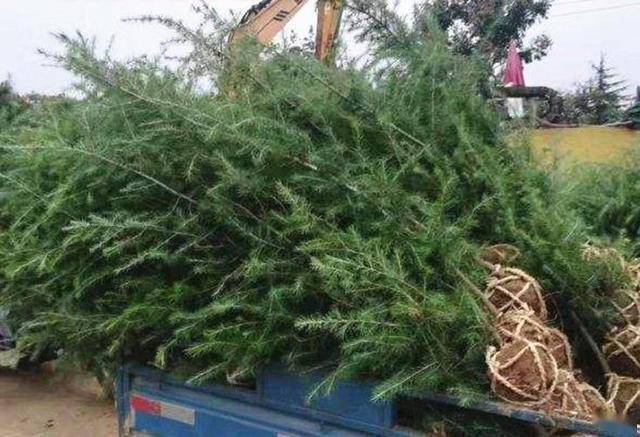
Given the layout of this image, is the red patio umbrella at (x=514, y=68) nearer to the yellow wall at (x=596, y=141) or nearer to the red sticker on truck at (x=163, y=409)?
the yellow wall at (x=596, y=141)

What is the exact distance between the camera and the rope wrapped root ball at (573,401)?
2051 millimetres

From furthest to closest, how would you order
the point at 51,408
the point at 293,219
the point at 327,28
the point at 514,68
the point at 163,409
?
the point at 51,408
the point at 514,68
the point at 327,28
the point at 163,409
the point at 293,219

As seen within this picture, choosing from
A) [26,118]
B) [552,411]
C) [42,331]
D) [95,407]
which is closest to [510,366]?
[552,411]

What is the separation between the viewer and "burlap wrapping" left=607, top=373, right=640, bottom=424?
7.01ft

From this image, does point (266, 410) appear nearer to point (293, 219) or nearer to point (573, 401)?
point (293, 219)

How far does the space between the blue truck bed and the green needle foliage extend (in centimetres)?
10

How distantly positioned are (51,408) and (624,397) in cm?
543

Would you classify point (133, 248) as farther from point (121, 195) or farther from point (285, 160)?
point (285, 160)

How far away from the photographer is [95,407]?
6422 mm

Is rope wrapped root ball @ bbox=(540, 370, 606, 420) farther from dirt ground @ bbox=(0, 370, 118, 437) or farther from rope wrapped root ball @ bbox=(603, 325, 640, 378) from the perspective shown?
dirt ground @ bbox=(0, 370, 118, 437)

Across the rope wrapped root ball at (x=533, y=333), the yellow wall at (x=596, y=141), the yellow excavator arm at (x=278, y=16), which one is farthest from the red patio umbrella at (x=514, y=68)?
the rope wrapped root ball at (x=533, y=333)

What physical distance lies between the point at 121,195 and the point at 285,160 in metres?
0.76

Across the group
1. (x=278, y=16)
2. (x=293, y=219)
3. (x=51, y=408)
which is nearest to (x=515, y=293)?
(x=293, y=219)

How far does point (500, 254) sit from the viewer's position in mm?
2477
